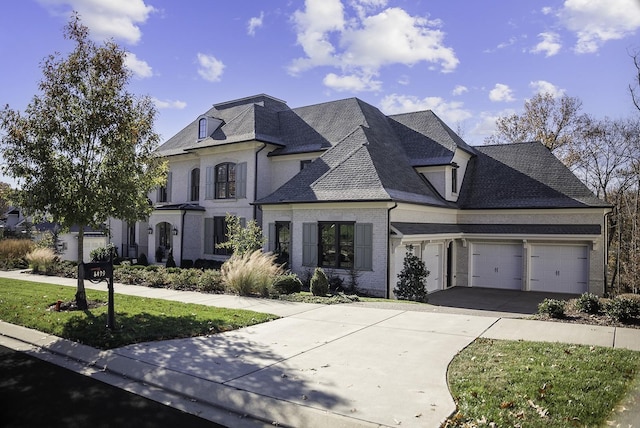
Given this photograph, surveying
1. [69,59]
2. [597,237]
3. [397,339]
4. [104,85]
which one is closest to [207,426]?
[397,339]

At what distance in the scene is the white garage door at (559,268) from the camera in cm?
1993

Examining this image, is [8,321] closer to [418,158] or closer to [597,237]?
[418,158]

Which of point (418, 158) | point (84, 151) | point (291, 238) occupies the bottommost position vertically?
point (291, 238)

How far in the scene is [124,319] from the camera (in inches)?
406

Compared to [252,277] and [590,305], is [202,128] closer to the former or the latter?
[252,277]

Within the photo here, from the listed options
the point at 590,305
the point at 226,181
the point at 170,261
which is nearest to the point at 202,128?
Result: the point at 226,181

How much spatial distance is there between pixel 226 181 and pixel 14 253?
11.9 meters

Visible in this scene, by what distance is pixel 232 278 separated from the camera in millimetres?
14625

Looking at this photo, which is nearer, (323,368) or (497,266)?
(323,368)

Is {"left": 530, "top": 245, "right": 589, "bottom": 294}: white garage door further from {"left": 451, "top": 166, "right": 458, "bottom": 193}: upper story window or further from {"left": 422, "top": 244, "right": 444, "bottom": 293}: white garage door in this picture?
{"left": 451, "top": 166, "right": 458, "bottom": 193}: upper story window

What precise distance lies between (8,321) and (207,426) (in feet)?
26.3

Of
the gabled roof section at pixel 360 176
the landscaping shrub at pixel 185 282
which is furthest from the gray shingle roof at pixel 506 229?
the landscaping shrub at pixel 185 282

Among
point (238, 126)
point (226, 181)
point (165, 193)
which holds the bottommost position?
point (165, 193)

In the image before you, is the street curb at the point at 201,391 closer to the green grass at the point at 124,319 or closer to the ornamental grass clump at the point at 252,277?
the green grass at the point at 124,319
